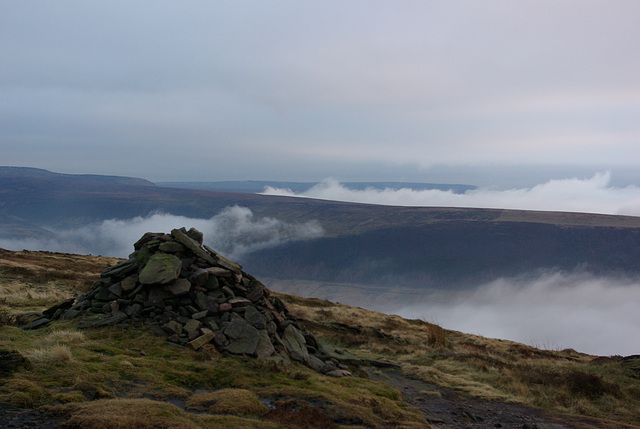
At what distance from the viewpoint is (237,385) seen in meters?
11.1

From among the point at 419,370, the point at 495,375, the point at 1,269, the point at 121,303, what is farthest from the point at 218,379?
the point at 1,269

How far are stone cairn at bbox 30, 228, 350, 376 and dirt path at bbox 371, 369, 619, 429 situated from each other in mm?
3180

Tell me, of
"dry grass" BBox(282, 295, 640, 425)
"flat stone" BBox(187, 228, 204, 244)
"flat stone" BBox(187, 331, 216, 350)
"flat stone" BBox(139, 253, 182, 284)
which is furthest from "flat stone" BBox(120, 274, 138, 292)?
"dry grass" BBox(282, 295, 640, 425)

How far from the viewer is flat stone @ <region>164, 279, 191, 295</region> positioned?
50.6ft

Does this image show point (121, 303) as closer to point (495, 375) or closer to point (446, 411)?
point (446, 411)

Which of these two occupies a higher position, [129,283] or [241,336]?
[129,283]

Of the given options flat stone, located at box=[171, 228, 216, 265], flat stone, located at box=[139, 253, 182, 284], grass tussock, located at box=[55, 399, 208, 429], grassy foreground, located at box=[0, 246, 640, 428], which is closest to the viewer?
grass tussock, located at box=[55, 399, 208, 429]

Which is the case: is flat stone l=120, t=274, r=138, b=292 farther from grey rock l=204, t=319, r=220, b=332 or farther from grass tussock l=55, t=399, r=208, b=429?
grass tussock l=55, t=399, r=208, b=429

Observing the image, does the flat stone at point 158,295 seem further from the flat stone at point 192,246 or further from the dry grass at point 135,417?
the dry grass at point 135,417

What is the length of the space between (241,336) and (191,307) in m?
2.50

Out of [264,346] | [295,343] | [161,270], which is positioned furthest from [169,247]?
[295,343]

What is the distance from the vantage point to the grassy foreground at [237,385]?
26.1 ft

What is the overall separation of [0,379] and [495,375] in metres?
17.4

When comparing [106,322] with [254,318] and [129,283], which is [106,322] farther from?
[254,318]
